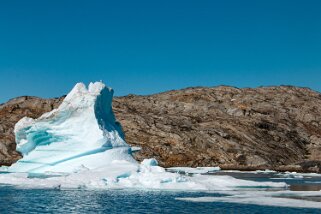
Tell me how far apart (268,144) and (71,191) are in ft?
322

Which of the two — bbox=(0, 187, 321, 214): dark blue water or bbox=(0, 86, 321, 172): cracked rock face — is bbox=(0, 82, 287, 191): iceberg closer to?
bbox=(0, 187, 321, 214): dark blue water

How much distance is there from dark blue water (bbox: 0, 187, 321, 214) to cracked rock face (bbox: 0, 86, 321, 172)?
69519 mm

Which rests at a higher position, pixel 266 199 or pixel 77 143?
pixel 77 143

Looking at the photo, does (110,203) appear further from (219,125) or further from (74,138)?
(219,125)

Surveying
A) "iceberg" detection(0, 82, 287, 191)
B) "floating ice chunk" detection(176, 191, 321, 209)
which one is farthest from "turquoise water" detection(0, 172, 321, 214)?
"iceberg" detection(0, 82, 287, 191)

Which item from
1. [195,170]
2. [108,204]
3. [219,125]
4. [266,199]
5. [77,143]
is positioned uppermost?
[219,125]

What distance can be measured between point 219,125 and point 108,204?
347 ft

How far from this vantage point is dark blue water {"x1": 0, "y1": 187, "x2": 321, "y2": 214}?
94.4 ft

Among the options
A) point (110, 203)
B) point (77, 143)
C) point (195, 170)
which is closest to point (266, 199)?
point (110, 203)

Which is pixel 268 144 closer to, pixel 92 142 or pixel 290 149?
pixel 290 149

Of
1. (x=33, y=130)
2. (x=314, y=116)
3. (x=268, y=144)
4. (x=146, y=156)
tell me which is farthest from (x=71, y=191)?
(x=314, y=116)

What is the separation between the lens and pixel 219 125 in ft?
445

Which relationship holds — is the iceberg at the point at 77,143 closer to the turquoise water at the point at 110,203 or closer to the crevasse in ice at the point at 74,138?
the crevasse in ice at the point at 74,138

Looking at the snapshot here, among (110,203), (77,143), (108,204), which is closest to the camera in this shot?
(108,204)
